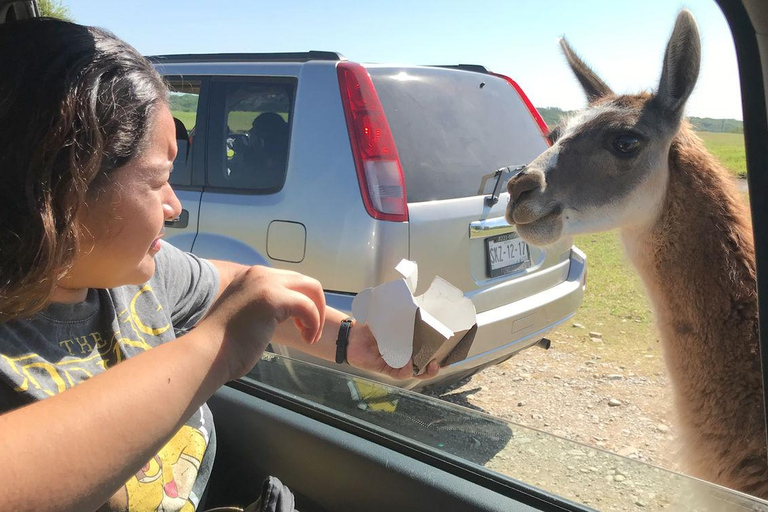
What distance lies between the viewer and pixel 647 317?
6316mm

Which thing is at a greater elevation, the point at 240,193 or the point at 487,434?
the point at 240,193

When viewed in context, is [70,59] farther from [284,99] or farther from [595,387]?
[595,387]

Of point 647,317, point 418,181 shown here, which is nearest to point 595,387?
point 647,317

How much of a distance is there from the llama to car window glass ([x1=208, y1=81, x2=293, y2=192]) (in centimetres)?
171

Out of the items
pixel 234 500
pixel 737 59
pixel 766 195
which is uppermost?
pixel 737 59

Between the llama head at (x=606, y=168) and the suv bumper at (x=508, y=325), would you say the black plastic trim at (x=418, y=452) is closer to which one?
the suv bumper at (x=508, y=325)

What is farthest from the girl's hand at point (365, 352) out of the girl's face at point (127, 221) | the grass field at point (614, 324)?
the grass field at point (614, 324)

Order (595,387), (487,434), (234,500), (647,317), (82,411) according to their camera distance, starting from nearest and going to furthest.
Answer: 1. (82,411)
2. (487,434)
3. (234,500)
4. (595,387)
5. (647,317)

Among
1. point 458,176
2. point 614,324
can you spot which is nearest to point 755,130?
point 458,176

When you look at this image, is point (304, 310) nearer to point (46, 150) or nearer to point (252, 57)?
point (46, 150)

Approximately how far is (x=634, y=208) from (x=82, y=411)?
2.43 metres

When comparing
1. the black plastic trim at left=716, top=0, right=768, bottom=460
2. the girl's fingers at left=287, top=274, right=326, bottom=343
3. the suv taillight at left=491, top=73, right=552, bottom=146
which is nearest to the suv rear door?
the suv taillight at left=491, top=73, right=552, bottom=146

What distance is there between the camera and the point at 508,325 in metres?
3.75

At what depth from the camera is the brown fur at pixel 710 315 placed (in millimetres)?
1823
